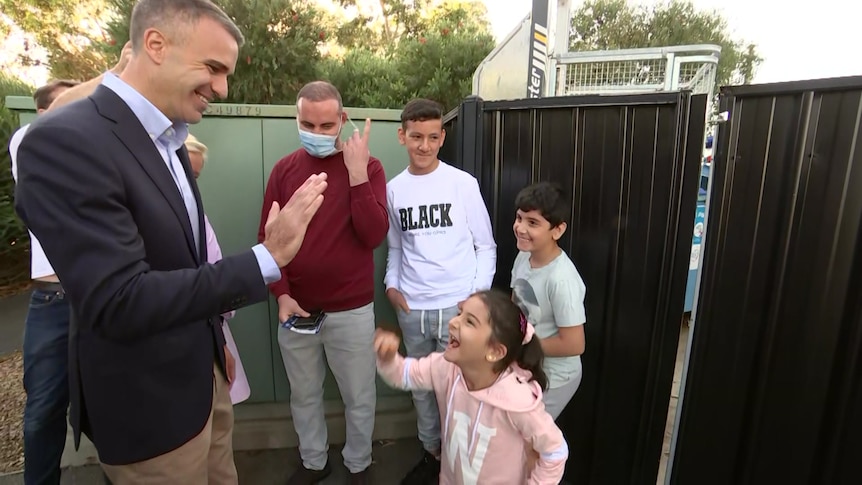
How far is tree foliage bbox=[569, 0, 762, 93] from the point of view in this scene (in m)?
18.4

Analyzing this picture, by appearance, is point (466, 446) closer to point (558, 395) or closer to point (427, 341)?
point (558, 395)

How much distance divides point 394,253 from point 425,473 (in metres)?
1.27

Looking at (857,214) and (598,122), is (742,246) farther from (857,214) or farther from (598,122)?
(598,122)

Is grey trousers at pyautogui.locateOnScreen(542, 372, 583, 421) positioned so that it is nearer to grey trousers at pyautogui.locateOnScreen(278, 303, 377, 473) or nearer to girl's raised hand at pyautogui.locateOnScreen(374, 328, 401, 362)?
girl's raised hand at pyautogui.locateOnScreen(374, 328, 401, 362)

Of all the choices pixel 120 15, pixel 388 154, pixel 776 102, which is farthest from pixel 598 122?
pixel 120 15

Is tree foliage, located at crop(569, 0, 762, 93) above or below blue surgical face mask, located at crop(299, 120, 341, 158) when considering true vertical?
above

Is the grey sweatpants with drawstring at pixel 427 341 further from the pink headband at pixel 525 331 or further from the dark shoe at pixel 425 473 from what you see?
the pink headband at pixel 525 331

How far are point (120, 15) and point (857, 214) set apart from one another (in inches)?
Answer: 296

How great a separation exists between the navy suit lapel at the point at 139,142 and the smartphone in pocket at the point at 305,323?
1089 millimetres

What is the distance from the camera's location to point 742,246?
5.53 ft

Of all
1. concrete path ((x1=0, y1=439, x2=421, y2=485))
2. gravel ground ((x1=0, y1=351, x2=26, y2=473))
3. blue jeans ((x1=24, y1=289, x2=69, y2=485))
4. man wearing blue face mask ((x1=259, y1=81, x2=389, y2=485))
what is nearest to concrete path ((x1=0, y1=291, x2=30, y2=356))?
gravel ground ((x1=0, y1=351, x2=26, y2=473))

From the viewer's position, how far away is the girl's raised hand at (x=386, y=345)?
1.61 metres

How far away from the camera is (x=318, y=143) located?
229 cm

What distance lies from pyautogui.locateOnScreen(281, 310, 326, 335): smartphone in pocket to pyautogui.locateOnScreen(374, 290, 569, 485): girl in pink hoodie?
0.76 meters
